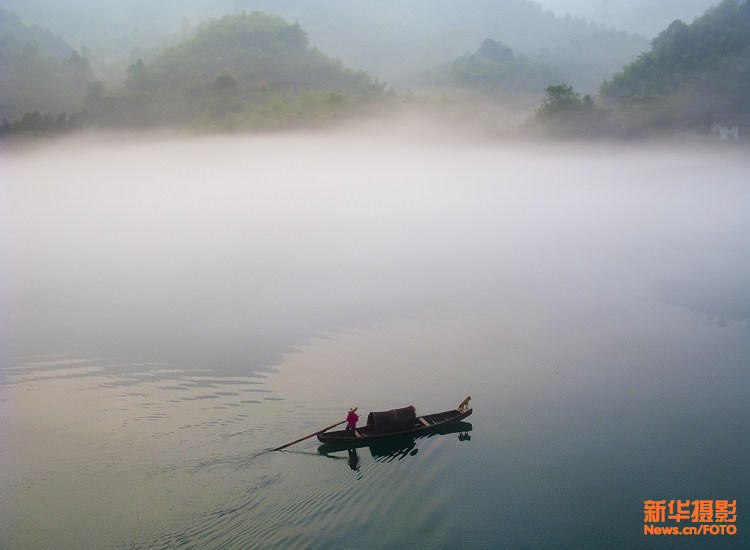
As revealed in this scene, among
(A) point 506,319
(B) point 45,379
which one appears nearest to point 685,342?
(A) point 506,319

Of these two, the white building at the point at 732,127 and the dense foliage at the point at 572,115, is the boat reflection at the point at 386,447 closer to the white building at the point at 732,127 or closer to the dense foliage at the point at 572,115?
the dense foliage at the point at 572,115

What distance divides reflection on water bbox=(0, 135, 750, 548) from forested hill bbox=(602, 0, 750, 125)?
15020 millimetres

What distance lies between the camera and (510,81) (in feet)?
158

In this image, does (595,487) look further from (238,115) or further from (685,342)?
(238,115)

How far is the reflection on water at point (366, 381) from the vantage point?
269 inches

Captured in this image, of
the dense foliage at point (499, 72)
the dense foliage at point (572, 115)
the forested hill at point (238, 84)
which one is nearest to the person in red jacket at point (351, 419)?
the dense foliage at point (572, 115)

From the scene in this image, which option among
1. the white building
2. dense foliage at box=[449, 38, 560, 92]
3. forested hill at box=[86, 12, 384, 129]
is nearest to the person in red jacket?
the white building

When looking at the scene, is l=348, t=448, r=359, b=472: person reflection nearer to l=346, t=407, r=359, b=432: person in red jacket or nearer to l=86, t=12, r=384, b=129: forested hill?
l=346, t=407, r=359, b=432: person in red jacket

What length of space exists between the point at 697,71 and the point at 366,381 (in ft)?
119

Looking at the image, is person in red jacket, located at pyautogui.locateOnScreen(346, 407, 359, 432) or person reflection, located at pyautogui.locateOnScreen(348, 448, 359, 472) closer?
person reflection, located at pyautogui.locateOnScreen(348, 448, 359, 472)

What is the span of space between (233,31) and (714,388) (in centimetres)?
4714

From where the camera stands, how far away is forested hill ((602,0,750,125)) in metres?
35.6

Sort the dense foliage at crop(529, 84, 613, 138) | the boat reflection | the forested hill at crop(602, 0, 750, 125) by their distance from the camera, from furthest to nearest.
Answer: the dense foliage at crop(529, 84, 613, 138)
the forested hill at crop(602, 0, 750, 125)
the boat reflection

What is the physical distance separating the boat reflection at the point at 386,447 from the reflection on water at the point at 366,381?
1.6 inches
